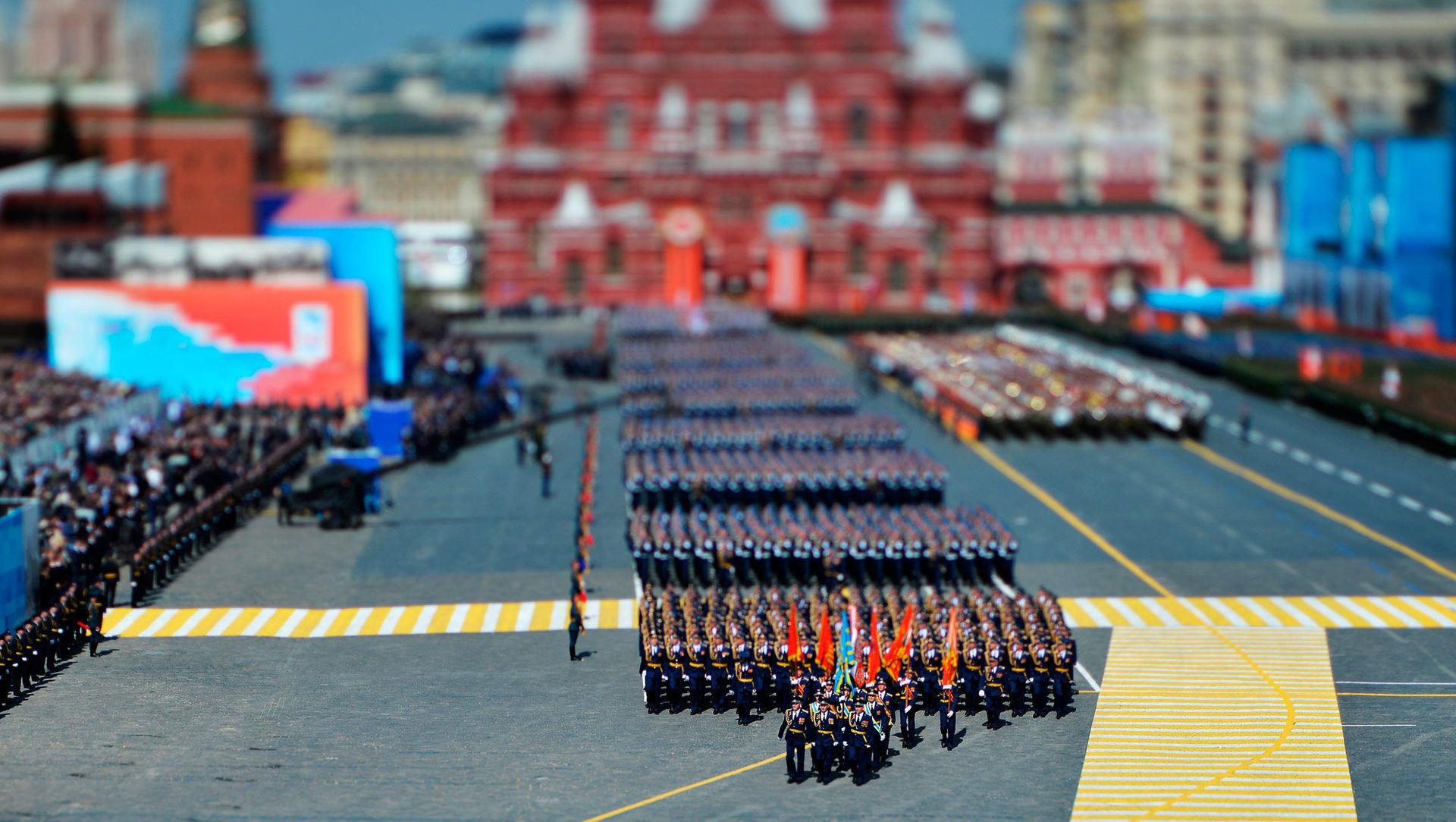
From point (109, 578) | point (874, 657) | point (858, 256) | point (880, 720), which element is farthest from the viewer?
point (858, 256)

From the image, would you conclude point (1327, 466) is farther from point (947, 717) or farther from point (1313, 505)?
point (947, 717)

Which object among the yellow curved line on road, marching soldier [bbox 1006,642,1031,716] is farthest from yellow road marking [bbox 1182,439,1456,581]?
marching soldier [bbox 1006,642,1031,716]

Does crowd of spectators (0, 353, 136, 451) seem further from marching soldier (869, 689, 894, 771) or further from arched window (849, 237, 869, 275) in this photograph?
arched window (849, 237, 869, 275)

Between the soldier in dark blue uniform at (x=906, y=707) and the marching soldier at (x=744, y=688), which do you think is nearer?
the soldier in dark blue uniform at (x=906, y=707)

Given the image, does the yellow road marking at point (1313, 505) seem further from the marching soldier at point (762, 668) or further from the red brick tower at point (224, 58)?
the red brick tower at point (224, 58)

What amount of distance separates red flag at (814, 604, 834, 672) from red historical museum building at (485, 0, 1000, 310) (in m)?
103

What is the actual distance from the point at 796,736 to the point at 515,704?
708 cm

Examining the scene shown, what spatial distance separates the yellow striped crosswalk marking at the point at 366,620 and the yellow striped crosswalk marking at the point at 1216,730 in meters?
11.5

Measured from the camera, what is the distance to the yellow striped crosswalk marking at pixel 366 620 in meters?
44.1

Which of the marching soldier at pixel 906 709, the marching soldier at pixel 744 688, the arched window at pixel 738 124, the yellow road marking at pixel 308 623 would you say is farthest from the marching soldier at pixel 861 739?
the arched window at pixel 738 124

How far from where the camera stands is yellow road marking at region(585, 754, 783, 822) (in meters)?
31.4

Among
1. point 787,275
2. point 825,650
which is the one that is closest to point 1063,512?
point 825,650

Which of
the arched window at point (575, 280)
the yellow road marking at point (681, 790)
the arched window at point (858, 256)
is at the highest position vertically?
the arched window at point (858, 256)

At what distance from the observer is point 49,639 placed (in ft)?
131
